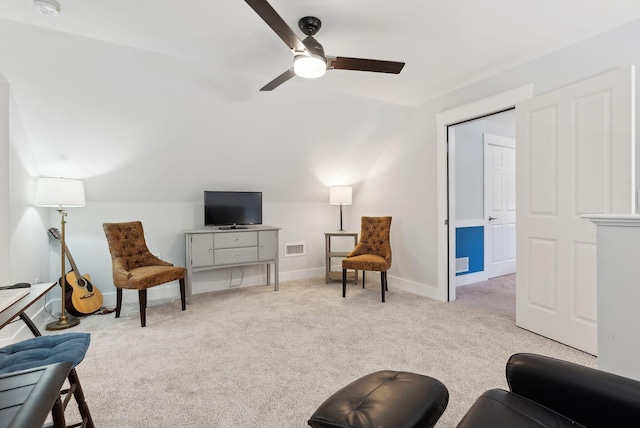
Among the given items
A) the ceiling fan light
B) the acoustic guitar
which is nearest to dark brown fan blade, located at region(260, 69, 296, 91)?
the ceiling fan light

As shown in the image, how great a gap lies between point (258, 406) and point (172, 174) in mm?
2872

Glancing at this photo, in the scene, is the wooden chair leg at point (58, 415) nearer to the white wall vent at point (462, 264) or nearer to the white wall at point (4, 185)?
the white wall at point (4, 185)

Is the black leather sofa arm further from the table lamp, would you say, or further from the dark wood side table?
the table lamp

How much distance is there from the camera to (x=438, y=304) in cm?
351

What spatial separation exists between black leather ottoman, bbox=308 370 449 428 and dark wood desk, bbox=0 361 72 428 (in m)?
0.77

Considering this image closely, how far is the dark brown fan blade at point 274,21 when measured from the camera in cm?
147

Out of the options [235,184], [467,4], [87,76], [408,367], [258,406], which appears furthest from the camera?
[235,184]

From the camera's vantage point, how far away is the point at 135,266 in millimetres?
3334

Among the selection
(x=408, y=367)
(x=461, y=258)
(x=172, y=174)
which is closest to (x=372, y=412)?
(x=408, y=367)

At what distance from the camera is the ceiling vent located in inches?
73.9

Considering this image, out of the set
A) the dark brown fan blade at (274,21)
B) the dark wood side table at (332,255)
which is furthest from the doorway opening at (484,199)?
the dark brown fan blade at (274,21)

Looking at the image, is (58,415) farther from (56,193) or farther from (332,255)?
(332,255)

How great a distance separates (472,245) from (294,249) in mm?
2618

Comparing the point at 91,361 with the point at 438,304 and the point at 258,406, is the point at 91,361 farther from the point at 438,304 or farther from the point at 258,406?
the point at 438,304
